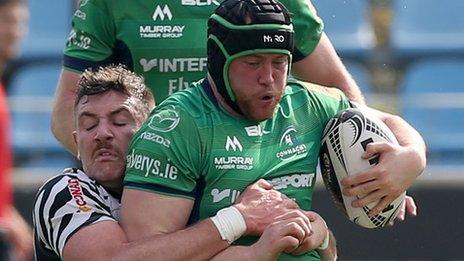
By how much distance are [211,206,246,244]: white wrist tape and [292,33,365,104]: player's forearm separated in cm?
122

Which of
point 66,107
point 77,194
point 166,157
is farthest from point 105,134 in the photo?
point 66,107

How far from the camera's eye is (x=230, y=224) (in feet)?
14.3

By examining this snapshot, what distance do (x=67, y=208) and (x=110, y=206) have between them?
0.50ft

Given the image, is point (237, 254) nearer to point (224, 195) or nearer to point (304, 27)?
point (224, 195)

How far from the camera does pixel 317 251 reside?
460cm

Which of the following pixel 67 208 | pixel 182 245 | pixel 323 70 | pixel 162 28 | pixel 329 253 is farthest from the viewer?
pixel 323 70

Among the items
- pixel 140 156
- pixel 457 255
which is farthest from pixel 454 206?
pixel 140 156

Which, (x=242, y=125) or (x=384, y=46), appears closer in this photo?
(x=242, y=125)

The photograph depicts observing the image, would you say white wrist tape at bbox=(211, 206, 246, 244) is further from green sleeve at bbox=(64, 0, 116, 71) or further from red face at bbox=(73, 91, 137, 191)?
green sleeve at bbox=(64, 0, 116, 71)

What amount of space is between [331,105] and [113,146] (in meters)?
0.76

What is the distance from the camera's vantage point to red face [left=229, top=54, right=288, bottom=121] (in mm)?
4422

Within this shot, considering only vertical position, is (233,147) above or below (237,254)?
above

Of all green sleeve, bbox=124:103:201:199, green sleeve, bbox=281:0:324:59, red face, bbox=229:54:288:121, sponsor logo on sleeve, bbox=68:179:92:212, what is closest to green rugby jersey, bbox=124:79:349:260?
green sleeve, bbox=124:103:201:199

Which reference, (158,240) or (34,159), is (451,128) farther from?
(158,240)
